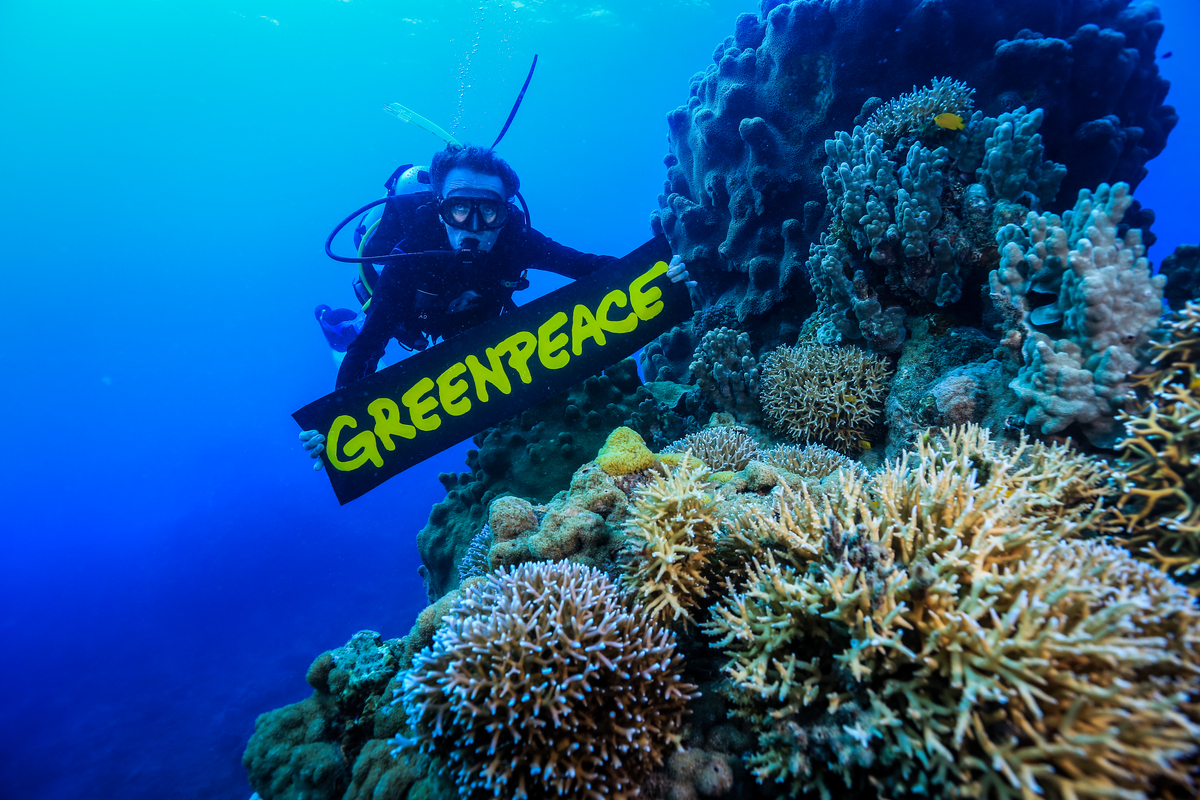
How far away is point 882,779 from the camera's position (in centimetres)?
137

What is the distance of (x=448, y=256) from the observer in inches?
207

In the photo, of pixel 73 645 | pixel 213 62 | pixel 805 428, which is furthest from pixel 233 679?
pixel 213 62

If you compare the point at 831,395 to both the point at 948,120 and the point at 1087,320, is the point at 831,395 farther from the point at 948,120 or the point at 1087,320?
the point at 948,120

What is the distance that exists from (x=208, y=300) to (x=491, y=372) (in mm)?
100397

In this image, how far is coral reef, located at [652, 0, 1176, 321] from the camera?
5055 millimetres

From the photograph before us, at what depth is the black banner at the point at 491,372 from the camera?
4.12m

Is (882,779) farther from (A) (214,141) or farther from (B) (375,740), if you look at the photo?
(A) (214,141)

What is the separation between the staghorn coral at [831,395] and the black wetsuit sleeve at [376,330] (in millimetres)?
4318

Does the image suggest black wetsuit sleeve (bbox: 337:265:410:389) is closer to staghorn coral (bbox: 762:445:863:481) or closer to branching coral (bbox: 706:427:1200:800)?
staghorn coral (bbox: 762:445:863:481)

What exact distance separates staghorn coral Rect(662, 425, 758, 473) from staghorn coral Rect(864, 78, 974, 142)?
11.7 feet

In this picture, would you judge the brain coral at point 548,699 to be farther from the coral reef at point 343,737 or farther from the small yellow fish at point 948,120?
the small yellow fish at point 948,120

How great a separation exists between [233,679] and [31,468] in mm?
71629

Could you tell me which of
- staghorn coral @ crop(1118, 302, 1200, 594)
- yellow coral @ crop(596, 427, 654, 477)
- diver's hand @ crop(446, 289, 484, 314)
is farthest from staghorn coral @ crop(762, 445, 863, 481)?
diver's hand @ crop(446, 289, 484, 314)

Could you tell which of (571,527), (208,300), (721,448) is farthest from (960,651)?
(208,300)
